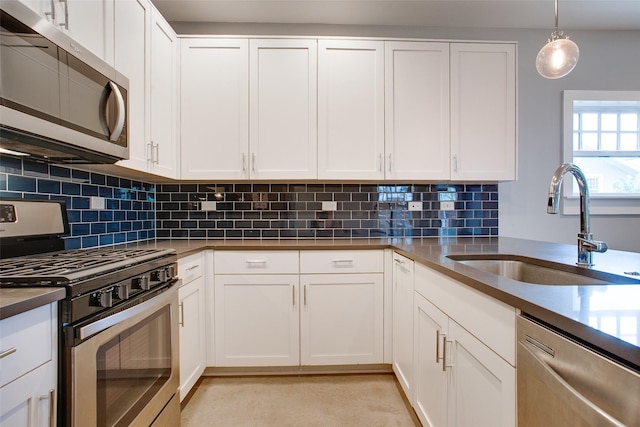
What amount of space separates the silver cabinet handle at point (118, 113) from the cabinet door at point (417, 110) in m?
1.64

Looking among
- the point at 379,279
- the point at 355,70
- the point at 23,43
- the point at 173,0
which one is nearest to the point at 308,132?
the point at 355,70

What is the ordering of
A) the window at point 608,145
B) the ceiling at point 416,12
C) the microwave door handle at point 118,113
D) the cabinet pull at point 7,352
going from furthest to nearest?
the window at point 608,145
the ceiling at point 416,12
the microwave door handle at point 118,113
the cabinet pull at point 7,352

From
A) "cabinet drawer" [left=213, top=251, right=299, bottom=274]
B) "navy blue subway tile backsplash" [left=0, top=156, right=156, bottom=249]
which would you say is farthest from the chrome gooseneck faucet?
"navy blue subway tile backsplash" [left=0, top=156, right=156, bottom=249]

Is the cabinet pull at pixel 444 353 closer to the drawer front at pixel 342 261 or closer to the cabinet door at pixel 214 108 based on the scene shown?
the drawer front at pixel 342 261

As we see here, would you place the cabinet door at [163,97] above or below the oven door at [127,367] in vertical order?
above

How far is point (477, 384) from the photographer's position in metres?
1.01

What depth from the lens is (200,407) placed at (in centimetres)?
187

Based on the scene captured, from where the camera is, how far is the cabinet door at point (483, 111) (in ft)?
7.74

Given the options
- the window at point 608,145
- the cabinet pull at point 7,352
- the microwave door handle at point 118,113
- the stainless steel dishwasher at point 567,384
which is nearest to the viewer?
the stainless steel dishwasher at point 567,384

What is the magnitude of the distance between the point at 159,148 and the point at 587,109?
351 centimetres

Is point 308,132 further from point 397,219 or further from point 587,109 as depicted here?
point 587,109

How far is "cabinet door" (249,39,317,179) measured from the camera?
7.52 ft

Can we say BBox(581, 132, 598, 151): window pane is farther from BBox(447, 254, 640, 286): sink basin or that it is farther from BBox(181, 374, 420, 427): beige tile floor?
BBox(181, 374, 420, 427): beige tile floor

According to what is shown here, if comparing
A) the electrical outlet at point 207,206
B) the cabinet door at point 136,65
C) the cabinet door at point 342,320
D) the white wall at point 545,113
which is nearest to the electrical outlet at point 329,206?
the cabinet door at point 342,320
